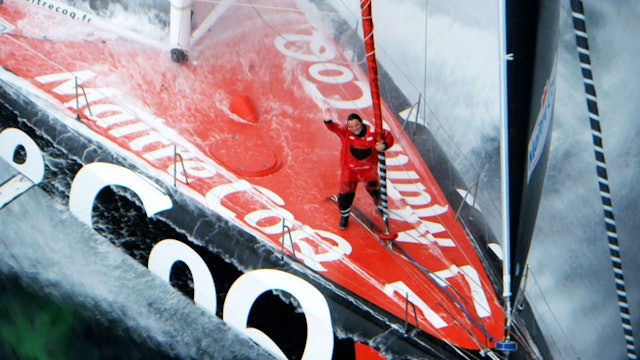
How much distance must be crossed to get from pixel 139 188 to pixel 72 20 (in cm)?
87

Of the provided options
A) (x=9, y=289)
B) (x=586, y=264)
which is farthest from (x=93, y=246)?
(x=586, y=264)

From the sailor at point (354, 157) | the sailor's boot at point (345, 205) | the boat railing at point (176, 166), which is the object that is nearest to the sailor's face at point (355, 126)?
the sailor at point (354, 157)

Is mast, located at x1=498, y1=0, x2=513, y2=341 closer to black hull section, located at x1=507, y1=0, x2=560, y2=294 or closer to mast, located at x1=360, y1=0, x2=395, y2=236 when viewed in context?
black hull section, located at x1=507, y1=0, x2=560, y2=294

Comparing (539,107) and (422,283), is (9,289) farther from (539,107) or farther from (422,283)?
(539,107)

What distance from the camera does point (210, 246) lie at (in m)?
2.10

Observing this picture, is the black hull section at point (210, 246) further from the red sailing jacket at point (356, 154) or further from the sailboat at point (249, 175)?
the red sailing jacket at point (356, 154)

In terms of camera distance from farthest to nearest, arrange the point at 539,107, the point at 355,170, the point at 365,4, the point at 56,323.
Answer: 1. the point at 56,323
2. the point at 355,170
3. the point at 365,4
4. the point at 539,107

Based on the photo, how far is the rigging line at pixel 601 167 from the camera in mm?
2396

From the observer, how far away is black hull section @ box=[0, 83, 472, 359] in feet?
6.35

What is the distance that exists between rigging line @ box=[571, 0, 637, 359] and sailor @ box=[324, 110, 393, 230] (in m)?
0.71

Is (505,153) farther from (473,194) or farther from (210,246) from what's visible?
(210,246)

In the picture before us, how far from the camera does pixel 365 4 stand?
2.02 m

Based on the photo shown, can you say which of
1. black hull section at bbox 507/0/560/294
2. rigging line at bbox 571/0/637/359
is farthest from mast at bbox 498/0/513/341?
rigging line at bbox 571/0/637/359

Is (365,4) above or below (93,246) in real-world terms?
above
